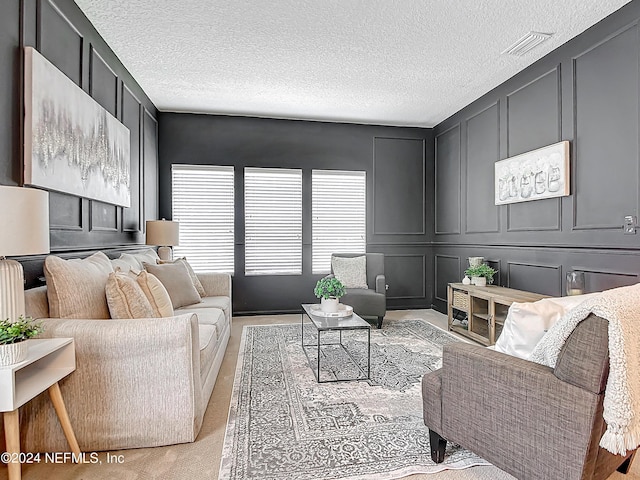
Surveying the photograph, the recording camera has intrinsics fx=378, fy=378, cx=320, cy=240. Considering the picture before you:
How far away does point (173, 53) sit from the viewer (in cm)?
350

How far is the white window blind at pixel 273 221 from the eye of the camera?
5418 millimetres

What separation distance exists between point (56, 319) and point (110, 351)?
38 cm

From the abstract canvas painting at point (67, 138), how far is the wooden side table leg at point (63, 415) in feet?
3.92

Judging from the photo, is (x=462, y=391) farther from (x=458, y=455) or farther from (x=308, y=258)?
(x=308, y=258)

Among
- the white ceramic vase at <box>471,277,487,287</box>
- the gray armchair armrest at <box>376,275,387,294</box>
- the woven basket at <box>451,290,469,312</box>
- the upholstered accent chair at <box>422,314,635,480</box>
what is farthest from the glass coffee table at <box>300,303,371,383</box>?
the white ceramic vase at <box>471,277,487,287</box>

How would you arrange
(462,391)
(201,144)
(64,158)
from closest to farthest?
1. (462,391)
2. (64,158)
3. (201,144)

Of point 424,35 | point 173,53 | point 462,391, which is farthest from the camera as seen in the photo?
point 173,53

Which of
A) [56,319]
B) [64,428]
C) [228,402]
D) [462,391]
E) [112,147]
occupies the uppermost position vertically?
[112,147]

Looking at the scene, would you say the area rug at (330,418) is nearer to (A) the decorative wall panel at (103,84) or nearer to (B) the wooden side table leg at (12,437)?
(B) the wooden side table leg at (12,437)

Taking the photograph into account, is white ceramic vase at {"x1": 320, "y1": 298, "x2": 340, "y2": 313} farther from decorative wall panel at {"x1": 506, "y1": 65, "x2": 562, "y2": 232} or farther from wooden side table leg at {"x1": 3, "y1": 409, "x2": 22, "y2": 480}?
wooden side table leg at {"x1": 3, "y1": 409, "x2": 22, "y2": 480}

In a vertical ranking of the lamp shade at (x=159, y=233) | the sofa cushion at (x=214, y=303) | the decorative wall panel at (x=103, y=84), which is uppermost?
the decorative wall panel at (x=103, y=84)

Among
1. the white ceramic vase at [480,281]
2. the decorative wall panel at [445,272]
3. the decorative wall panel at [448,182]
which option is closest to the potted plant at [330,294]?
the white ceramic vase at [480,281]

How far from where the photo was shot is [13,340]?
1.54 meters

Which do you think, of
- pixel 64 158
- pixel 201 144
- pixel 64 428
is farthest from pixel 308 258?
pixel 64 428
